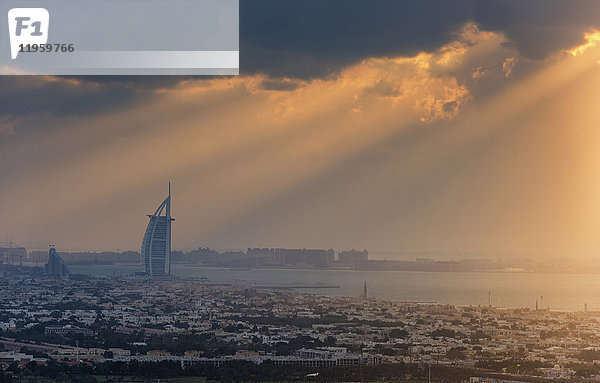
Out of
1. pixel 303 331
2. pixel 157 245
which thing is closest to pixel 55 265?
pixel 157 245

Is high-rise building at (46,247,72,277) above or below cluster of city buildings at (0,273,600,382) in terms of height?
above

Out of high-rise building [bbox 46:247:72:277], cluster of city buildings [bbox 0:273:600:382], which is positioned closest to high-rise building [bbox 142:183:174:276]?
high-rise building [bbox 46:247:72:277]

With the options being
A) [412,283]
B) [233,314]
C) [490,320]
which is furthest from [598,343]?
[412,283]

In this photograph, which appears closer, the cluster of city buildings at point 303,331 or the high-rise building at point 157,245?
the cluster of city buildings at point 303,331

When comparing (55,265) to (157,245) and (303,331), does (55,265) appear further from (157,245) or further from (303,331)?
(303,331)

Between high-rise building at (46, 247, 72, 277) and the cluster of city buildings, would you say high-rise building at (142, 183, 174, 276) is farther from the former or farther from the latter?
the cluster of city buildings

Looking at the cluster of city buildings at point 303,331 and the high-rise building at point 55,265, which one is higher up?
the high-rise building at point 55,265

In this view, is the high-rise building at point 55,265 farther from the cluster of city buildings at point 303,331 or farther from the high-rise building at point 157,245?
the cluster of city buildings at point 303,331

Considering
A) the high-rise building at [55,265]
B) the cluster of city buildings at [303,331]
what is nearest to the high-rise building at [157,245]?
the high-rise building at [55,265]
